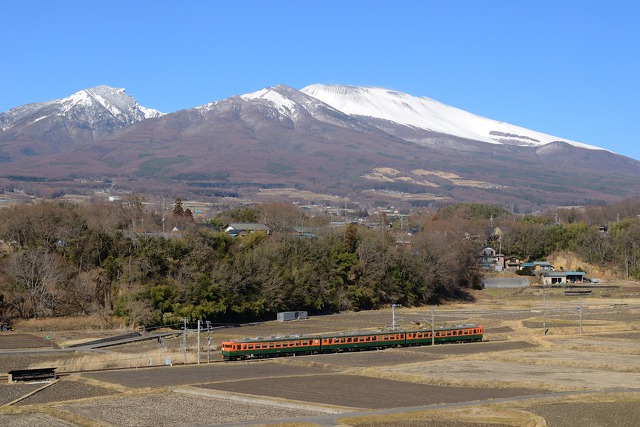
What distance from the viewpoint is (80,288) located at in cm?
6888

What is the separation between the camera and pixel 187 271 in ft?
233

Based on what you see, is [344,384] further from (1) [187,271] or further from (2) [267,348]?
(1) [187,271]

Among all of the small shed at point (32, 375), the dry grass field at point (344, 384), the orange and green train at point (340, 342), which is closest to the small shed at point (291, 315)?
the dry grass field at point (344, 384)

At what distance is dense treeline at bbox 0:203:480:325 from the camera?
6719 centimetres

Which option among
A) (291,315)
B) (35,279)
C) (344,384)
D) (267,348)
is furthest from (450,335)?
(35,279)

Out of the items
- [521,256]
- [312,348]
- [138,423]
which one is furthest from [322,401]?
[521,256]

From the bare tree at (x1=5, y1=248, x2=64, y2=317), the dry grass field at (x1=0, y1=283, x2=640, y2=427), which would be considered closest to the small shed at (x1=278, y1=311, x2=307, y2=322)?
the dry grass field at (x1=0, y1=283, x2=640, y2=427)

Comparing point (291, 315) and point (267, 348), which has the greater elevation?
Answer: point (291, 315)

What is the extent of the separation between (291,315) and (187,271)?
8.94 meters

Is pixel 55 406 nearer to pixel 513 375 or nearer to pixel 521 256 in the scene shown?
pixel 513 375

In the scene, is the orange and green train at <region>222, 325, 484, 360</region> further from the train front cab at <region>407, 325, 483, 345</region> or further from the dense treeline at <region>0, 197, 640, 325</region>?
the dense treeline at <region>0, 197, 640, 325</region>

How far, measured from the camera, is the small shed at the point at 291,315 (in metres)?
72.9

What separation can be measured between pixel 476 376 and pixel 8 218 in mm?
48824

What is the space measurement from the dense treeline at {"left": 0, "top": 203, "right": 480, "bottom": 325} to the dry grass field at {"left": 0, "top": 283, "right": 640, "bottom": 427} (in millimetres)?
5518
